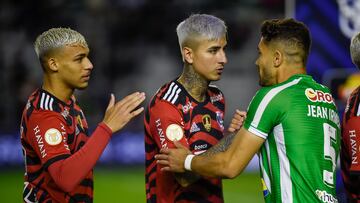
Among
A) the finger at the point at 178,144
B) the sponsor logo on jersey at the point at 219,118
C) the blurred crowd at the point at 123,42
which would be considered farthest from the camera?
the blurred crowd at the point at 123,42

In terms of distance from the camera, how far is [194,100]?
5.17m

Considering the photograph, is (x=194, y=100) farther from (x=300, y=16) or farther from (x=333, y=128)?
(x=300, y=16)

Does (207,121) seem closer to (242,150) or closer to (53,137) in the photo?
(242,150)

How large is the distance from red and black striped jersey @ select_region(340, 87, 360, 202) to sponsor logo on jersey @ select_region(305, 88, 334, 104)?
1.85 ft

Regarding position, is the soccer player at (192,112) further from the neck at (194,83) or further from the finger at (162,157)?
the finger at (162,157)

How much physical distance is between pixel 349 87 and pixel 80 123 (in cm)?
409

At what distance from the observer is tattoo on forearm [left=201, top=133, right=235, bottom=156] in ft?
15.4

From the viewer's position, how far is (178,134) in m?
4.89

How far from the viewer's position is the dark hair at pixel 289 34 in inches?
180

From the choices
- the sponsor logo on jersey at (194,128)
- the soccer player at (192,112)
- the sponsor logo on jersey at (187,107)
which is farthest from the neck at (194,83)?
the sponsor logo on jersey at (194,128)

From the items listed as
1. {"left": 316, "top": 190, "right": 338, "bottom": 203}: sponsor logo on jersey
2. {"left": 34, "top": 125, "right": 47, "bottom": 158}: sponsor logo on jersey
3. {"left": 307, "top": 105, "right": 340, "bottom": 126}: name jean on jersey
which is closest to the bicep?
{"left": 307, "top": 105, "right": 340, "bottom": 126}: name jean on jersey

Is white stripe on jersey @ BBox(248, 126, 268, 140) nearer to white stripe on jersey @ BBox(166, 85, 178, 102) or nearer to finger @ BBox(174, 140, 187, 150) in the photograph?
finger @ BBox(174, 140, 187, 150)

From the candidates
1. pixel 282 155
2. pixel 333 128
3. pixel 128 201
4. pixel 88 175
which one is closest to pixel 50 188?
pixel 88 175

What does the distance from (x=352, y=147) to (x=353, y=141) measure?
0.04 meters
